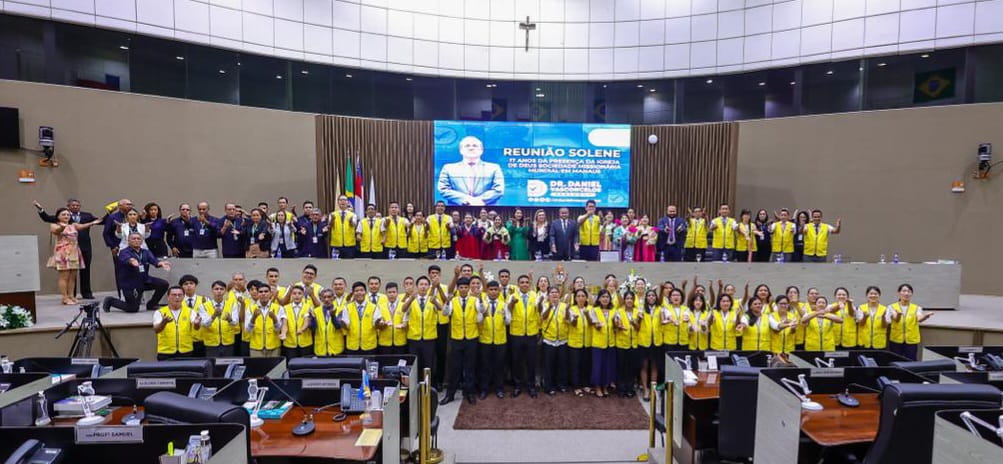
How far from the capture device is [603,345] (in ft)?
21.7

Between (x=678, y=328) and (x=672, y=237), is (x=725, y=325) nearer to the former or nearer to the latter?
(x=678, y=328)

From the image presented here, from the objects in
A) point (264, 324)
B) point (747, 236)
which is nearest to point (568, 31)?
point (747, 236)

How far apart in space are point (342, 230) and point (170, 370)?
5185 mm

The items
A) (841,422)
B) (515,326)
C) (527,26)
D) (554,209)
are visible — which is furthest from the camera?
(527,26)

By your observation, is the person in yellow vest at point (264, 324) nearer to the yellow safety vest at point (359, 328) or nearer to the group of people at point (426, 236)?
the yellow safety vest at point (359, 328)

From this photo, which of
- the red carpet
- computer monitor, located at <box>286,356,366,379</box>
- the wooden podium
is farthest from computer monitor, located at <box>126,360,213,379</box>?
the wooden podium

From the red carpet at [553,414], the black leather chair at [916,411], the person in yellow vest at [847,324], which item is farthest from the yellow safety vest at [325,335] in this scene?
the person in yellow vest at [847,324]

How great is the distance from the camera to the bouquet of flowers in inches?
245

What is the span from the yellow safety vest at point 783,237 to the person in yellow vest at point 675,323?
3987 mm

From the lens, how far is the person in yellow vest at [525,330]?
670 cm

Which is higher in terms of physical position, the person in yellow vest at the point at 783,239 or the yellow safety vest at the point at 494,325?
the person in yellow vest at the point at 783,239

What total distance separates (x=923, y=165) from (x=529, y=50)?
9.42 meters

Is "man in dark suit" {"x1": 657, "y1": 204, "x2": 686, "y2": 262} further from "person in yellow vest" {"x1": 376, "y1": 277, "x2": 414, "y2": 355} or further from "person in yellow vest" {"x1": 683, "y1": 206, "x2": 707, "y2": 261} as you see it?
"person in yellow vest" {"x1": 376, "y1": 277, "x2": 414, "y2": 355}

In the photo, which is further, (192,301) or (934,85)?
(934,85)
